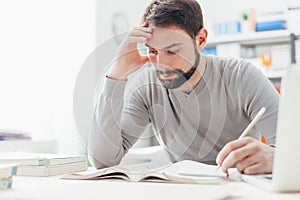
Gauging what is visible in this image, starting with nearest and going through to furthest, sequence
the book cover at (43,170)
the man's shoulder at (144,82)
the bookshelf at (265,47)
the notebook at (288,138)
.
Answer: the notebook at (288,138) < the book cover at (43,170) < the man's shoulder at (144,82) < the bookshelf at (265,47)

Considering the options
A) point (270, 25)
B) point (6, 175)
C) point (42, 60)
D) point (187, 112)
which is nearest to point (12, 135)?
point (42, 60)

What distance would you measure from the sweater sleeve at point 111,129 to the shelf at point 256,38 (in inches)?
77.3

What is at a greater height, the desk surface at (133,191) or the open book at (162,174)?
the desk surface at (133,191)

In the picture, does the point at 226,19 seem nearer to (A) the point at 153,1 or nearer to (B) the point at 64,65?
(B) the point at 64,65

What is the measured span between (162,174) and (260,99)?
483 millimetres

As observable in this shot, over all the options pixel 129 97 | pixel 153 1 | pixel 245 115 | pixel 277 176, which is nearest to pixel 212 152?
pixel 245 115

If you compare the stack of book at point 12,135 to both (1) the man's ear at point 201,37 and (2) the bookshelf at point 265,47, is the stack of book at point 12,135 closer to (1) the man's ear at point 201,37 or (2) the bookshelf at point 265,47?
(1) the man's ear at point 201,37

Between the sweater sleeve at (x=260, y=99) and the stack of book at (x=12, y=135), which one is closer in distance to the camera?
the sweater sleeve at (x=260, y=99)

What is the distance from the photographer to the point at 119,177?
0.92 metres

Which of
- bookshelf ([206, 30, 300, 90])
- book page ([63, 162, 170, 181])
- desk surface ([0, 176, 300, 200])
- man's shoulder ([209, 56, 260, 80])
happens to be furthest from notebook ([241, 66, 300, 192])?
bookshelf ([206, 30, 300, 90])

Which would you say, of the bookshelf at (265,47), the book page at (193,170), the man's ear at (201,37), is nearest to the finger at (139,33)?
the man's ear at (201,37)

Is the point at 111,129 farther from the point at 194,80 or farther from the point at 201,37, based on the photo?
the point at 201,37

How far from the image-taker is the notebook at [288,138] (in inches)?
25.9

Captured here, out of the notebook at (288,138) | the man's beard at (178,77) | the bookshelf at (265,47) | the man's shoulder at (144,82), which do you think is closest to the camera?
the notebook at (288,138)
